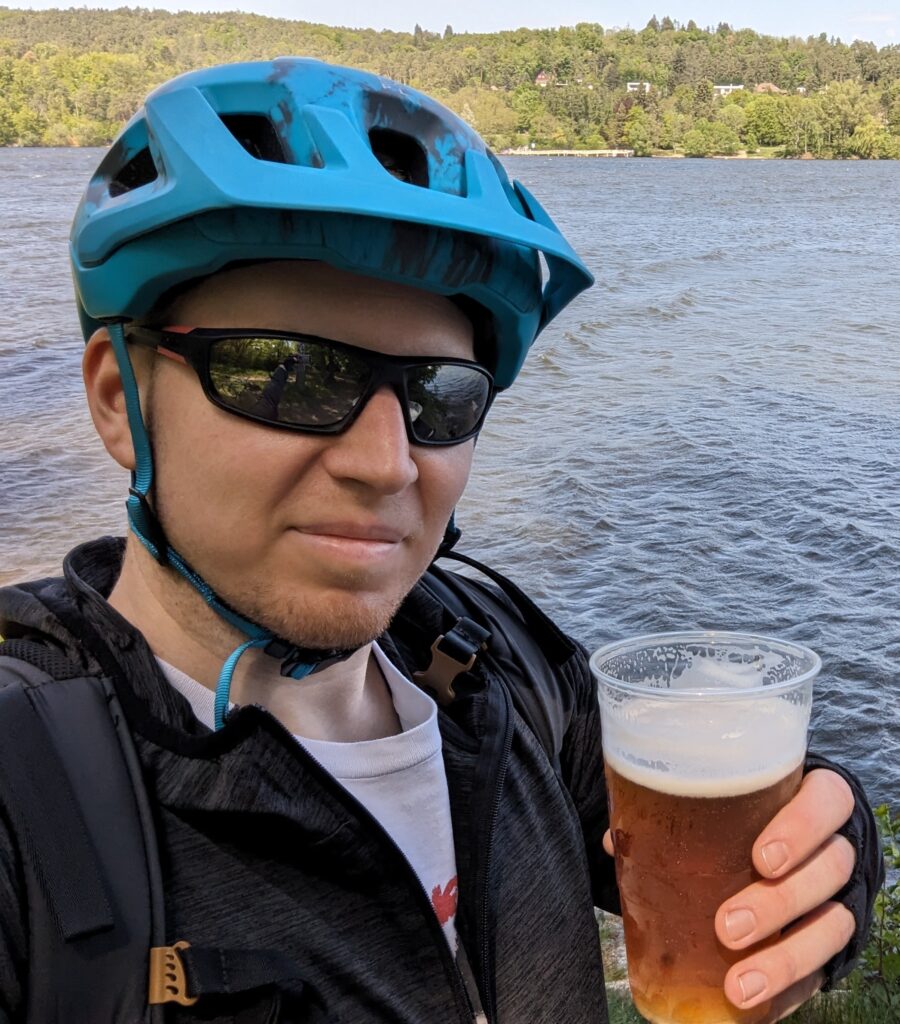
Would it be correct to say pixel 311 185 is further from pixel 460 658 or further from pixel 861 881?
A: pixel 861 881

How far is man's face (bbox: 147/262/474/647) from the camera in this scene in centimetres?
199

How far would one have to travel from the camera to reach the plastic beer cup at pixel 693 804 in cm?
170

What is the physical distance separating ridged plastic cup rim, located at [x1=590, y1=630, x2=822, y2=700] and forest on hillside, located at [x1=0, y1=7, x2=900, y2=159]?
118 m

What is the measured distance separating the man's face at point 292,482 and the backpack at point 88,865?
1.19 ft

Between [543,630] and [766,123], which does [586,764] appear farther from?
[766,123]

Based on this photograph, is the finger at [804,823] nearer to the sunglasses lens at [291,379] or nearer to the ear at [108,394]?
the sunglasses lens at [291,379]

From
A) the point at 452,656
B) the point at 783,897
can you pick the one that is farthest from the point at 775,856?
the point at 452,656

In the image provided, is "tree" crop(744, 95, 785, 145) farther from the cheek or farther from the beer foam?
the beer foam

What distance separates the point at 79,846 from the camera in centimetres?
151

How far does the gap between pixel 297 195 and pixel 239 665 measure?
85 centimetres

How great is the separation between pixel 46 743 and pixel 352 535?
0.65 m

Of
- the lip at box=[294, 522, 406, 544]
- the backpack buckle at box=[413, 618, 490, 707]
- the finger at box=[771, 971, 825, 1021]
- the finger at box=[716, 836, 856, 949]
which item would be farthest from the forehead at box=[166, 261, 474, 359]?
the finger at box=[771, 971, 825, 1021]

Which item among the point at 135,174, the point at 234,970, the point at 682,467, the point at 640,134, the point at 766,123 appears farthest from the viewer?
the point at 766,123

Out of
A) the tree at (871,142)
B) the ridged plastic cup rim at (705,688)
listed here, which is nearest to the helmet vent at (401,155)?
the ridged plastic cup rim at (705,688)
